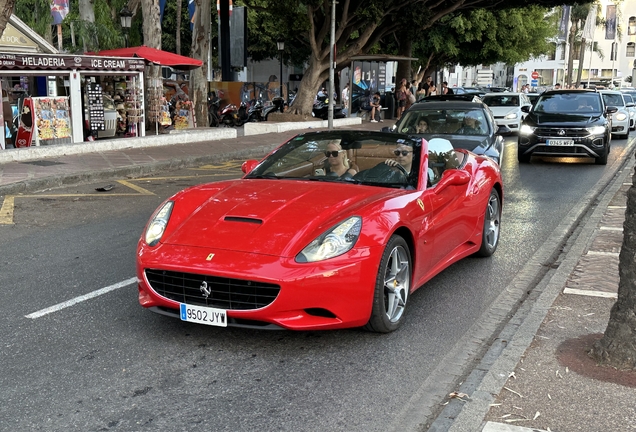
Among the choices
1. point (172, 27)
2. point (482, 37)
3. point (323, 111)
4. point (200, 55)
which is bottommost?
point (323, 111)

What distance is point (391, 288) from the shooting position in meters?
4.63

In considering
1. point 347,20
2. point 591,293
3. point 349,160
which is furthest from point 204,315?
point 347,20

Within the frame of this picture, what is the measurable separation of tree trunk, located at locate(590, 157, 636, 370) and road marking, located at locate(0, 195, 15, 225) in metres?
7.16

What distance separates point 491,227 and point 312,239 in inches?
125

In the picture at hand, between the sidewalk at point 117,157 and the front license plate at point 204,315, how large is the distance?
7.73 m

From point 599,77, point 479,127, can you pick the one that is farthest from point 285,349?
point 599,77

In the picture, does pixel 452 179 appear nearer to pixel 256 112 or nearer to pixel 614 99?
pixel 614 99

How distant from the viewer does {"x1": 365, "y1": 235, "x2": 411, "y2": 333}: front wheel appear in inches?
174

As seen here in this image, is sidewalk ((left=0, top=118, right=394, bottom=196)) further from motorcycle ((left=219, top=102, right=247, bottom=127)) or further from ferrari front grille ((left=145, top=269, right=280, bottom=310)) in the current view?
motorcycle ((left=219, top=102, right=247, bottom=127))

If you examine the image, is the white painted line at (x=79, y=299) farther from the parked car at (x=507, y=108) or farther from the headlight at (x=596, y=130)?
the parked car at (x=507, y=108)

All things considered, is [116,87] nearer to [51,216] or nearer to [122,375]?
[51,216]

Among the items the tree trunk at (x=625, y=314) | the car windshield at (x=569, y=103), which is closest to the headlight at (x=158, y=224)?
the tree trunk at (x=625, y=314)

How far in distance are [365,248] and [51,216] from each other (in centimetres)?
608

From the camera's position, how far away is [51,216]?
356 inches
